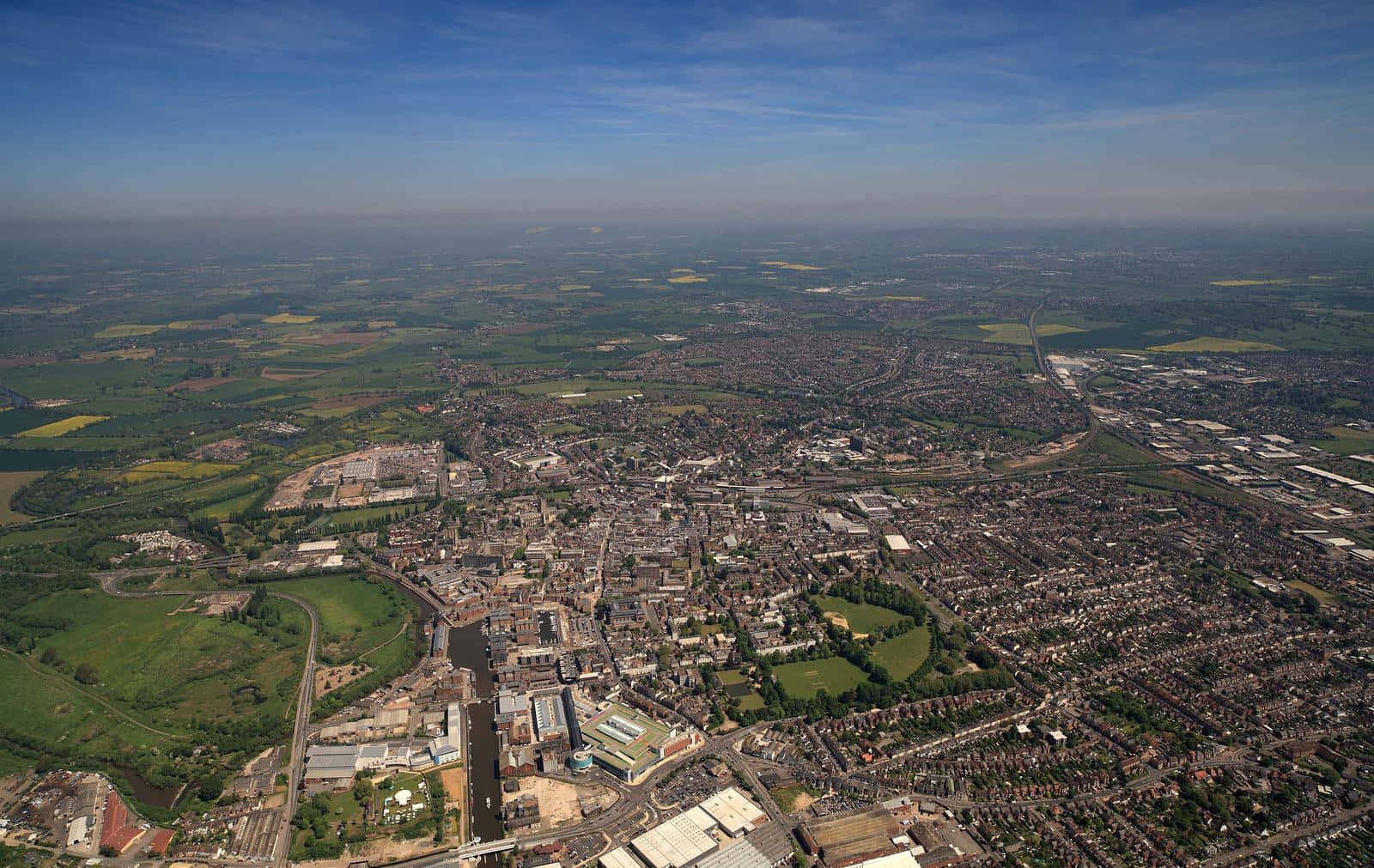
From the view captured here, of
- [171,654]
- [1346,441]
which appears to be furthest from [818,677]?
[1346,441]

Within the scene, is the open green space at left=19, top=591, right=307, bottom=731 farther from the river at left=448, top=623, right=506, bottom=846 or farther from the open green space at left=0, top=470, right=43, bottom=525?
the open green space at left=0, top=470, right=43, bottom=525

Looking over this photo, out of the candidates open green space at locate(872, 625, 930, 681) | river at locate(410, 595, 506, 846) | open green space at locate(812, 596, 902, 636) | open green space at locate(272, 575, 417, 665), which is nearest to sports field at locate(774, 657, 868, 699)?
open green space at locate(872, 625, 930, 681)

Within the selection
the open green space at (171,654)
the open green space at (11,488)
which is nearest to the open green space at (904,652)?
the open green space at (171,654)

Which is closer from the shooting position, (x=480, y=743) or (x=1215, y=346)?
(x=480, y=743)

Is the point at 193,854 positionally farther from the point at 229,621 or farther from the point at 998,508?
the point at 998,508

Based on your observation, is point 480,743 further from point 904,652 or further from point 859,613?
point 859,613

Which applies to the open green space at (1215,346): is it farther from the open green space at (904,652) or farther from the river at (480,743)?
the river at (480,743)

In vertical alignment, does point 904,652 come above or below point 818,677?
above
